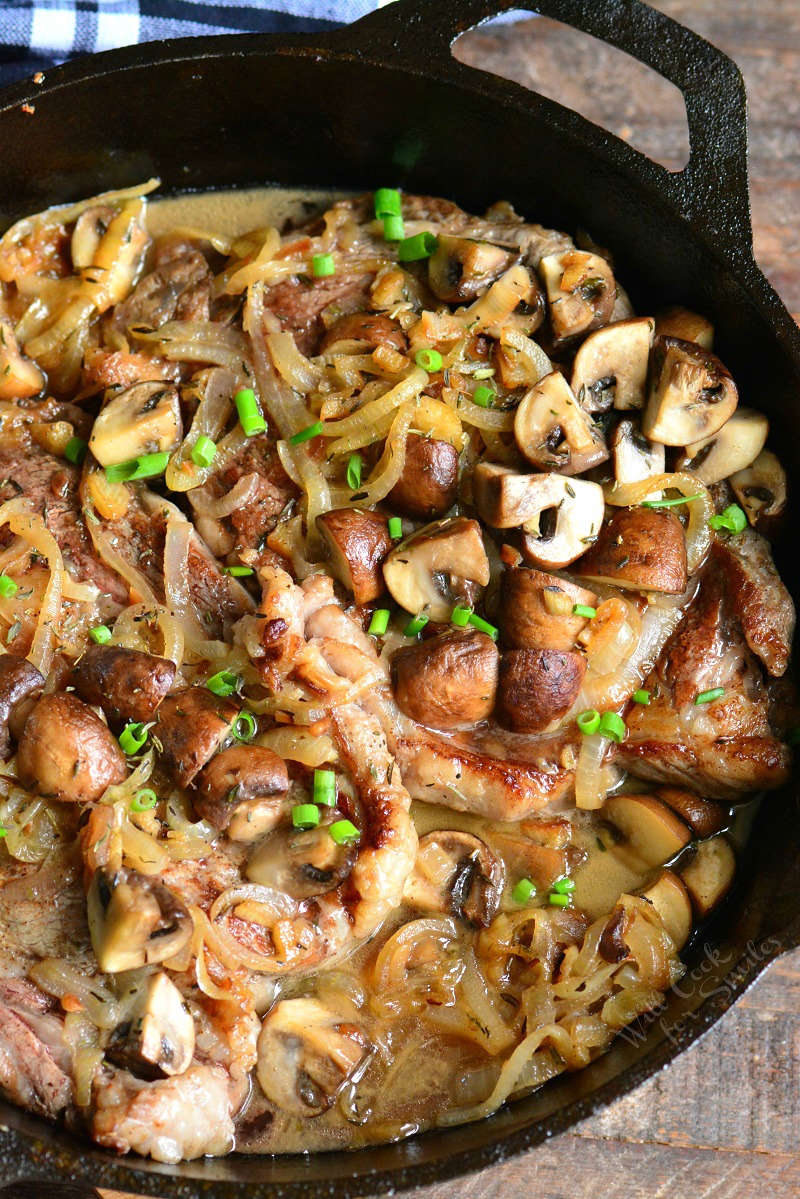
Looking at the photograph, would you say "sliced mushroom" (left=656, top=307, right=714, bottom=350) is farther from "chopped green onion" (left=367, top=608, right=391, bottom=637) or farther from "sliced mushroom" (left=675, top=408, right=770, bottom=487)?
"chopped green onion" (left=367, top=608, right=391, bottom=637)

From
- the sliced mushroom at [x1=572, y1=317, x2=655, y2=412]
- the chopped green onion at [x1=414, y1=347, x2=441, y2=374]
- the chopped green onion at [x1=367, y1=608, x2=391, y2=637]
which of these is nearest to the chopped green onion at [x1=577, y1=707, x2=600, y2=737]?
the chopped green onion at [x1=367, y1=608, x2=391, y2=637]

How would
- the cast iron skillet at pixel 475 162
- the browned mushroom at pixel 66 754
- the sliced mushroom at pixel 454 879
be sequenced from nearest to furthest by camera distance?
the browned mushroom at pixel 66 754 → the cast iron skillet at pixel 475 162 → the sliced mushroom at pixel 454 879

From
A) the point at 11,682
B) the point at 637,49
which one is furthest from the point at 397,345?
the point at 11,682

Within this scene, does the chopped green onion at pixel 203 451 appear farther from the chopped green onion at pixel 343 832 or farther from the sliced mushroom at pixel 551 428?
the chopped green onion at pixel 343 832

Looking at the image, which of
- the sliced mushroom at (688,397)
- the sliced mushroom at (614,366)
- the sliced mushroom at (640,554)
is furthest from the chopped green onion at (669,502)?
the sliced mushroom at (614,366)

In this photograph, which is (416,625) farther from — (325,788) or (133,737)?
(133,737)

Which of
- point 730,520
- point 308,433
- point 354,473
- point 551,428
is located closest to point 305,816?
point 354,473
